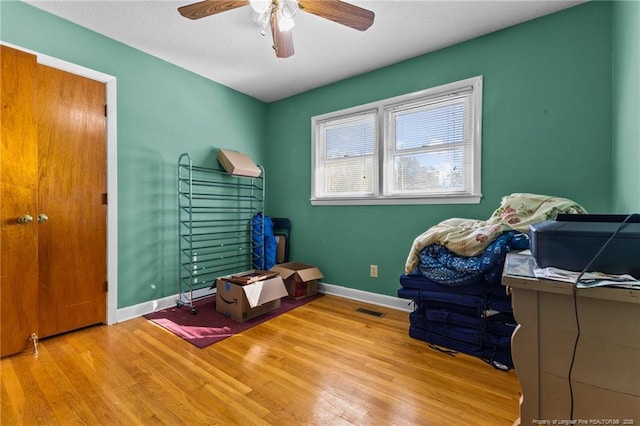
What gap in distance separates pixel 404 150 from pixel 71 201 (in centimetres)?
283

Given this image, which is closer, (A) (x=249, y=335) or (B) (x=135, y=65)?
(A) (x=249, y=335)

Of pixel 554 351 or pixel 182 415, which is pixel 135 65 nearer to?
pixel 182 415

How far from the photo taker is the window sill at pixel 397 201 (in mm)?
2293

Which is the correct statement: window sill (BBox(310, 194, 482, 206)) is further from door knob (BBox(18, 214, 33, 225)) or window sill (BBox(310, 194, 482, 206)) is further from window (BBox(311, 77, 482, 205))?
door knob (BBox(18, 214, 33, 225))

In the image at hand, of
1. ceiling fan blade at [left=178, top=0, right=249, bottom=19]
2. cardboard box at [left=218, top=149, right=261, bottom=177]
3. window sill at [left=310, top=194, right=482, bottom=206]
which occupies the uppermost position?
ceiling fan blade at [left=178, top=0, right=249, bottom=19]

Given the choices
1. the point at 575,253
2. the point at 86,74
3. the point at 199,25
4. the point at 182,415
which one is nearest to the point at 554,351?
the point at 575,253

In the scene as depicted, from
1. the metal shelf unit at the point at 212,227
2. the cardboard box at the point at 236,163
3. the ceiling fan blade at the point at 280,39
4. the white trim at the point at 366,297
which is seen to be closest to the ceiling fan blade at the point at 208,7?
the ceiling fan blade at the point at 280,39

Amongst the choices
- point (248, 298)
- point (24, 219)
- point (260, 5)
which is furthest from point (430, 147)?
point (24, 219)

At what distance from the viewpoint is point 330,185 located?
319 centimetres

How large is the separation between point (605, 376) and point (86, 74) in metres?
3.42

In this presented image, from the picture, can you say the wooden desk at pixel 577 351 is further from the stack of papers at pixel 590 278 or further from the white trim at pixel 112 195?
the white trim at pixel 112 195

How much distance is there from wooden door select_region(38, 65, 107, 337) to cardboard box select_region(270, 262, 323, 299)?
1584 millimetres

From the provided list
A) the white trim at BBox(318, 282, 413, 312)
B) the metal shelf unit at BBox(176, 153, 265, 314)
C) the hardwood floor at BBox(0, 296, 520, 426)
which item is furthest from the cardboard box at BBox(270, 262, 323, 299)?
the hardwood floor at BBox(0, 296, 520, 426)

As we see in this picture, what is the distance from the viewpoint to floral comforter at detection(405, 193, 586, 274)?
1687mm
